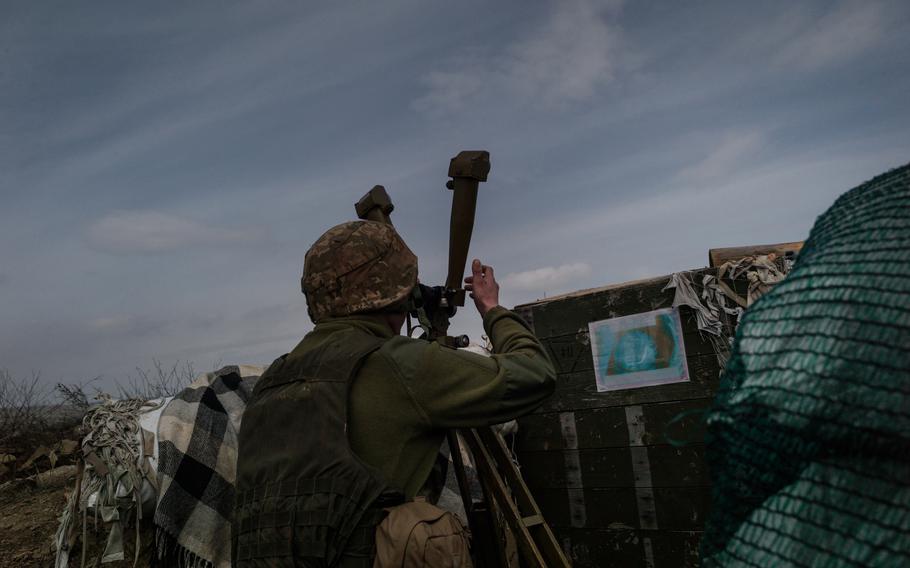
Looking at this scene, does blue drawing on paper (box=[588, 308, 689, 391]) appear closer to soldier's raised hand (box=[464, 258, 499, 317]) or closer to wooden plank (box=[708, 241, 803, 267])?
wooden plank (box=[708, 241, 803, 267])

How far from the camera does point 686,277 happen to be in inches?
151

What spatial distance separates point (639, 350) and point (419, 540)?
2292 mm

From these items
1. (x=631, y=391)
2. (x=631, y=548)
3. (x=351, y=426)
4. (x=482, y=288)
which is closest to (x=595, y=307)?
(x=631, y=391)

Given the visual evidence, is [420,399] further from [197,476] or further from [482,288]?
[197,476]

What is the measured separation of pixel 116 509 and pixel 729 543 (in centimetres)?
314

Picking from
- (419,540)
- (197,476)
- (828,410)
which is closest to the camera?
(828,410)

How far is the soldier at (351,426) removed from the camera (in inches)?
A: 84.0

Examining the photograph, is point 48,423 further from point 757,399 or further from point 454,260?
point 757,399

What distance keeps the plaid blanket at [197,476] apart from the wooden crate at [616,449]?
1.90 metres

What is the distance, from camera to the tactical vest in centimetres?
212

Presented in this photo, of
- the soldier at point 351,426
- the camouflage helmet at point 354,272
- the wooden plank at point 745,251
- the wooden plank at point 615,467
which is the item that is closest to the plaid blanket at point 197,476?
the soldier at point 351,426

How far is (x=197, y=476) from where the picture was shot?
10.5 feet

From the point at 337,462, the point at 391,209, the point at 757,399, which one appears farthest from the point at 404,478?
the point at 757,399

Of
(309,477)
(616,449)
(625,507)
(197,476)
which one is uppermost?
(309,477)
